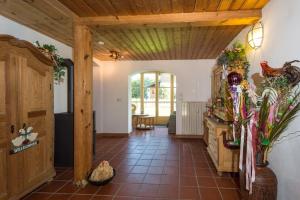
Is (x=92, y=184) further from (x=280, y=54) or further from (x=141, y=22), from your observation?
(x=280, y=54)

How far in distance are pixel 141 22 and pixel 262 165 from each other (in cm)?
234

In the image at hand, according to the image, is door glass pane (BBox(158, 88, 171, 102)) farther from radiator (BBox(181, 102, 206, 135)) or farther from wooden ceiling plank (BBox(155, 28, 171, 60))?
wooden ceiling plank (BBox(155, 28, 171, 60))

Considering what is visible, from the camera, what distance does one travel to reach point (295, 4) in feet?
7.40

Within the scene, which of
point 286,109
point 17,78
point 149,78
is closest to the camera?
point 286,109

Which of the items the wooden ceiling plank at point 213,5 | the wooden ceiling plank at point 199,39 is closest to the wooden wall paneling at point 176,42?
the wooden ceiling plank at point 199,39

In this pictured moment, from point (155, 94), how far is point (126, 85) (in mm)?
3127

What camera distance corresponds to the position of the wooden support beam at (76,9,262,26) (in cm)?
313

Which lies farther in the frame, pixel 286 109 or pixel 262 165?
pixel 262 165

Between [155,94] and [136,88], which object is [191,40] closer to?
[155,94]

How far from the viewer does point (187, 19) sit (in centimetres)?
321

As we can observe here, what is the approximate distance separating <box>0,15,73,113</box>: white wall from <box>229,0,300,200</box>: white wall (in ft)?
11.6

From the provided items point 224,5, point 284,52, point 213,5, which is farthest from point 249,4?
point 284,52

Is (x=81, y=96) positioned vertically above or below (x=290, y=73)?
below

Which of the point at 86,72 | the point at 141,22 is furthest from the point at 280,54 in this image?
the point at 86,72
